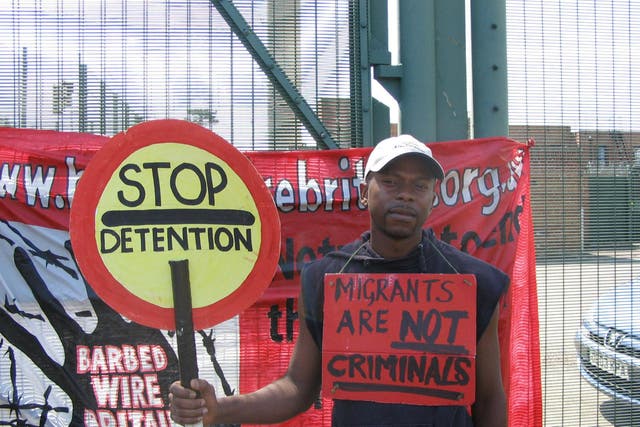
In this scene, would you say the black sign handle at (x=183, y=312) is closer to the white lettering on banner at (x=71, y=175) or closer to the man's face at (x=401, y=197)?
the man's face at (x=401, y=197)

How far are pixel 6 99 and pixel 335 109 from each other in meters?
1.61

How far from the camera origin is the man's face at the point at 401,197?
1809 millimetres

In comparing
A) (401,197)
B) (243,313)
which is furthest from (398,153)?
(243,313)

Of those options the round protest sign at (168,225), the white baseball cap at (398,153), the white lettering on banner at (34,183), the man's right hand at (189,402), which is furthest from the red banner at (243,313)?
the man's right hand at (189,402)

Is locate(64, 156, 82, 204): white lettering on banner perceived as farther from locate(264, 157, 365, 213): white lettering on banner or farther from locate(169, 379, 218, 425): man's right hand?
locate(169, 379, 218, 425): man's right hand

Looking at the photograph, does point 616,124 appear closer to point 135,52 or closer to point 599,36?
point 599,36

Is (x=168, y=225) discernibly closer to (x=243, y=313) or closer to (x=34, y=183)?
(x=243, y=313)

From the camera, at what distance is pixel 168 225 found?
5.15ft

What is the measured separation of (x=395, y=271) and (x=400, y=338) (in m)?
0.20

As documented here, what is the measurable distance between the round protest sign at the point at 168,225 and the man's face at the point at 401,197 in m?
0.35

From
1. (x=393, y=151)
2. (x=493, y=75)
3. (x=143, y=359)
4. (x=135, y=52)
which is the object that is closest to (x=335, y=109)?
(x=493, y=75)

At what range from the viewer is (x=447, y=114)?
3100 millimetres

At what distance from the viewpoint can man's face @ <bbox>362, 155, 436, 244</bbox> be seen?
1809 mm

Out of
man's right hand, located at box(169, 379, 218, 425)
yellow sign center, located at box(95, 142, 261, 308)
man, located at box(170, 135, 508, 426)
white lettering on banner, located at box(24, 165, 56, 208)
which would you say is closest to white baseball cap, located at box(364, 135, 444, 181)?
man, located at box(170, 135, 508, 426)
